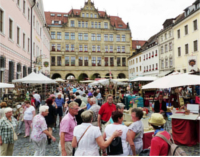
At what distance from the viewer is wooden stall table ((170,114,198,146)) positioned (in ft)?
20.0

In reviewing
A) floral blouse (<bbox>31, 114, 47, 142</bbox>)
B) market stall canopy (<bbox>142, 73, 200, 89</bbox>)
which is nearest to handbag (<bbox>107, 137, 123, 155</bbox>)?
floral blouse (<bbox>31, 114, 47, 142</bbox>)

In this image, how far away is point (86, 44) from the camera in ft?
170

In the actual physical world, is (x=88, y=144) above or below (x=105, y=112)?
below

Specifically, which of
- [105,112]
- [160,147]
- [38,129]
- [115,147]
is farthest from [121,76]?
[160,147]

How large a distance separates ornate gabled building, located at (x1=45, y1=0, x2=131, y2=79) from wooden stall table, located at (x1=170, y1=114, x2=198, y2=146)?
44301 mm

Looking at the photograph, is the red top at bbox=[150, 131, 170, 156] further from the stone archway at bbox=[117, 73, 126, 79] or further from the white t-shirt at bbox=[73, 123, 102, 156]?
the stone archway at bbox=[117, 73, 126, 79]

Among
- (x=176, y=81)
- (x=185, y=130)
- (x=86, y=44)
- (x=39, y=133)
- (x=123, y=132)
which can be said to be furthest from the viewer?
(x=86, y=44)

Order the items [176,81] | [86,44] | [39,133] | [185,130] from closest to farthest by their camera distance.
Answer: [39,133]
[185,130]
[176,81]
[86,44]

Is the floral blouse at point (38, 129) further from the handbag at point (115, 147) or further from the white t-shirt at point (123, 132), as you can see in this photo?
the handbag at point (115, 147)

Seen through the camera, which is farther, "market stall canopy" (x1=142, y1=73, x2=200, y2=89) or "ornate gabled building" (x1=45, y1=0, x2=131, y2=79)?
"ornate gabled building" (x1=45, y1=0, x2=131, y2=79)

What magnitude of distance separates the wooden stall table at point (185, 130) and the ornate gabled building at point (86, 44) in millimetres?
44301

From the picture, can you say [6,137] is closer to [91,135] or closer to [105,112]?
[91,135]

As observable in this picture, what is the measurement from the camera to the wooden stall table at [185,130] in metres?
6.08

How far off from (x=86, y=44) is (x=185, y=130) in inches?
1867
